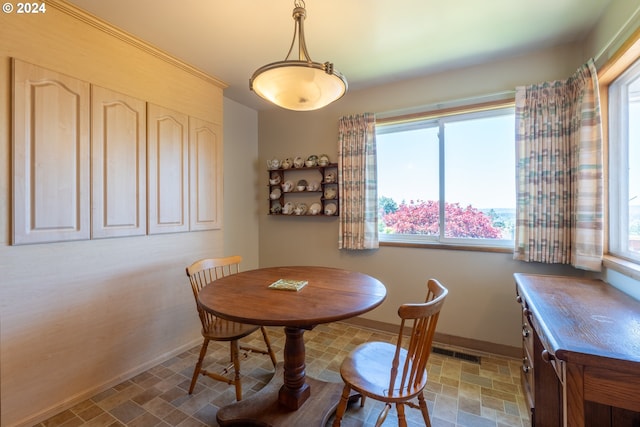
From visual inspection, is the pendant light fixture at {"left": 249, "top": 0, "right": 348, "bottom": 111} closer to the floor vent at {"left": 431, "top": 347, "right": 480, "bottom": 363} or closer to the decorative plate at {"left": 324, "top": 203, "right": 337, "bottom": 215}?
the decorative plate at {"left": 324, "top": 203, "right": 337, "bottom": 215}

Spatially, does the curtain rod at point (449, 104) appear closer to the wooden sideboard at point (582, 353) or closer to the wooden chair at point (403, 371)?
the wooden sideboard at point (582, 353)

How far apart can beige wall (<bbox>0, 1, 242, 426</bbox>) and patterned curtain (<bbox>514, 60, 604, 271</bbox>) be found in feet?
9.68

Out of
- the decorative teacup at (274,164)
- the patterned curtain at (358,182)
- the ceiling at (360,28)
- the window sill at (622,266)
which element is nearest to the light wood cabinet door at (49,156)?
the ceiling at (360,28)

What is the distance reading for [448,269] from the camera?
264cm

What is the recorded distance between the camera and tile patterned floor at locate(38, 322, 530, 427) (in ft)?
5.51

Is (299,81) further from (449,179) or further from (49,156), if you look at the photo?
(449,179)

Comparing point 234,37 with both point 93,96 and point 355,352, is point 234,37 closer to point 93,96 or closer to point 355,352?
point 93,96

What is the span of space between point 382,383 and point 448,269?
5.42 ft

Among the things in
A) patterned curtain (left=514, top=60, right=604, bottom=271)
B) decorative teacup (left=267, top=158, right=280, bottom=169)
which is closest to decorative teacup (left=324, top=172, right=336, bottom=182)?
decorative teacup (left=267, top=158, right=280, bottom=169)

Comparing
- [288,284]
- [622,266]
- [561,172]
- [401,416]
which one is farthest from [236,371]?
[561,172]

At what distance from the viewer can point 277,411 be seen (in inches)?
63.3

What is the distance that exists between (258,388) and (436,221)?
2.15 meters

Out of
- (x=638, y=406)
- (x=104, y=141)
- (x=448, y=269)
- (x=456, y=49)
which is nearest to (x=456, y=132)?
(x=456, y=49)

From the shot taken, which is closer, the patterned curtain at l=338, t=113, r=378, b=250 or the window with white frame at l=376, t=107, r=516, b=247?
the window with white frame at l=376, t=107, r=516, b=247
